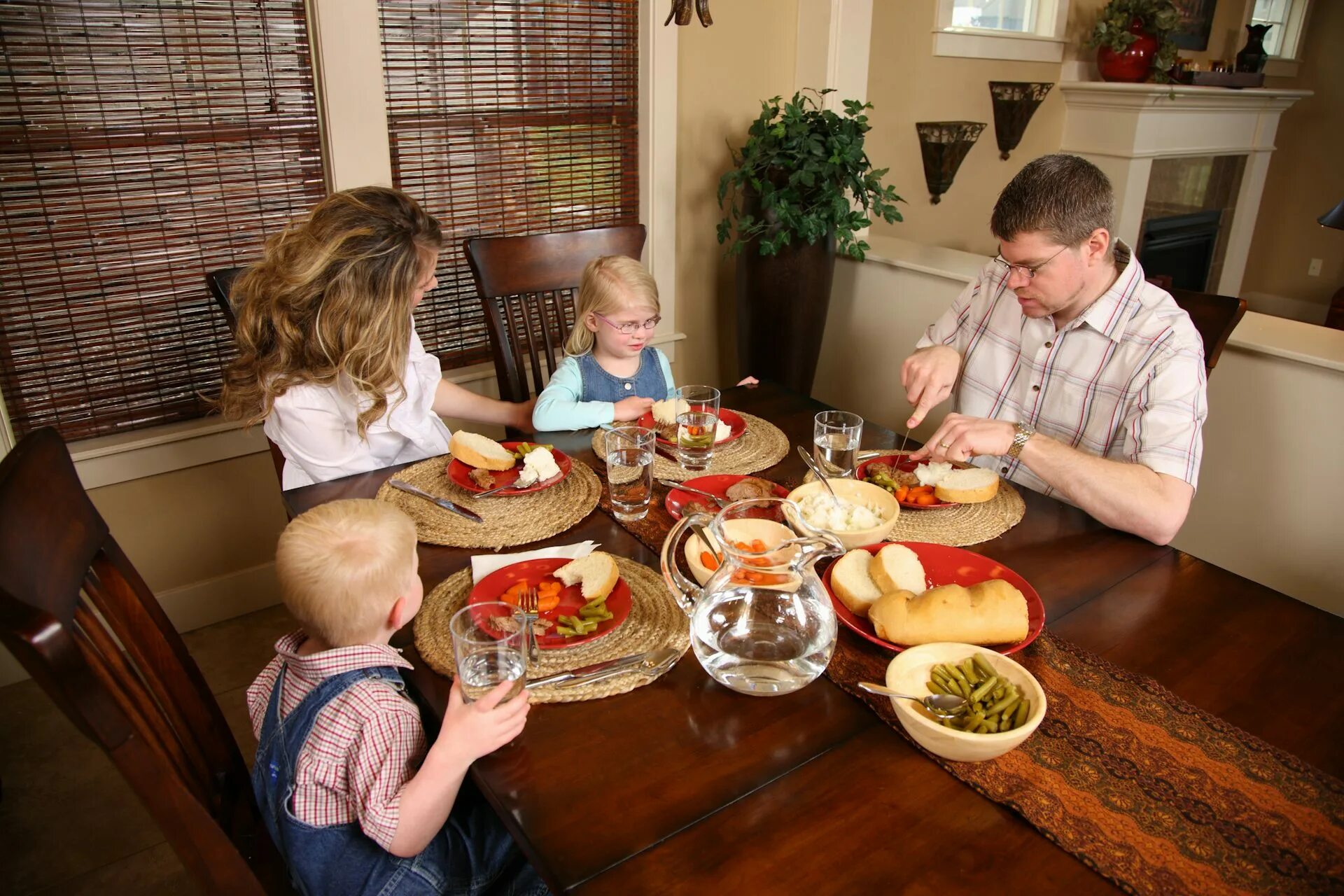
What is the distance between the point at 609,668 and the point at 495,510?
479 mm

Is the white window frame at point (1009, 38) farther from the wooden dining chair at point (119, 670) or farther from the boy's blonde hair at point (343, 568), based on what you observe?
the wooden dining chair at point (119, 670)

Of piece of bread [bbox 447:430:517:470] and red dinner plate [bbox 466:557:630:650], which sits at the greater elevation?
piece of bread [bbox 447:430:517:470]

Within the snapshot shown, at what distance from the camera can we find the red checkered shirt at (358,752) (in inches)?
38.8

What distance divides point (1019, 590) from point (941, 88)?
3261mm

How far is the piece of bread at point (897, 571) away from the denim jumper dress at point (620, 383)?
884mm

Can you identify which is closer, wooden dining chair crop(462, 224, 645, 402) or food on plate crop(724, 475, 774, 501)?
food on plate crop(724, 475, 774, 501)

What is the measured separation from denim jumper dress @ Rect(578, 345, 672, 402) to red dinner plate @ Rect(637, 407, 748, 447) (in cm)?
14

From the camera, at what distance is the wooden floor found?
71.4 inches

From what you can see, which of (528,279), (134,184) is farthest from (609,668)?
(134,184)

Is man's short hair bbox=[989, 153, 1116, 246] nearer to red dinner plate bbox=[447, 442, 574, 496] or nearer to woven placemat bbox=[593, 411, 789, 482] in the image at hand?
woven placemat bbox=[593, 411, 789, 482]

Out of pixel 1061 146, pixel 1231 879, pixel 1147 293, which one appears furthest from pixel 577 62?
pixel 1061 146

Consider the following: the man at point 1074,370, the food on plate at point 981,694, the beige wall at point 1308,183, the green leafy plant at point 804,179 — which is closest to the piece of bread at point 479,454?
the man at point 1074,370

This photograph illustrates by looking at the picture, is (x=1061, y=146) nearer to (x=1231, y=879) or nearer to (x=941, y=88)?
(x=941, y=88)

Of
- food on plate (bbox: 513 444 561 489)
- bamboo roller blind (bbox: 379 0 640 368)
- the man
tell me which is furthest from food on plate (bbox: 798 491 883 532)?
bamboo roller blind (bbox: 379 0 640 368)
